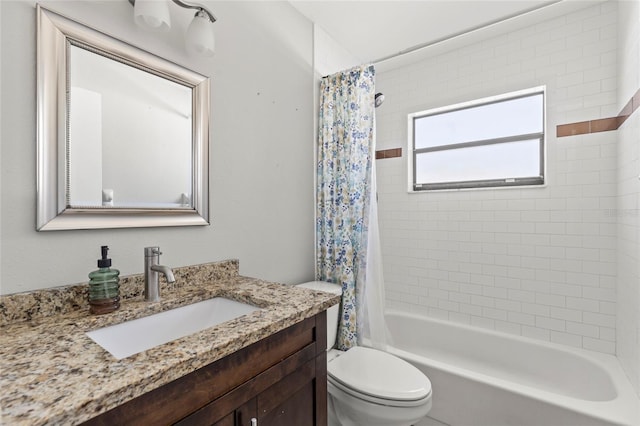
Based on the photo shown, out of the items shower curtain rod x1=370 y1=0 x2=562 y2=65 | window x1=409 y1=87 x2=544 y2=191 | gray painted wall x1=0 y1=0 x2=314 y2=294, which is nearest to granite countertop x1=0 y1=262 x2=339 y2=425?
gray painted wall x1=0 y1=0 x2=314 y2=294

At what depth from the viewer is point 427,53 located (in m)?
2.57

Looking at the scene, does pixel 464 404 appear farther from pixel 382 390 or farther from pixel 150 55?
pixel 150 55

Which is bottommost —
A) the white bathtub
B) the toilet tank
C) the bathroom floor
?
the bathroom floor

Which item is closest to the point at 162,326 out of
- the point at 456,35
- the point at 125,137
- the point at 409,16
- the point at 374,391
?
the point at 125,137

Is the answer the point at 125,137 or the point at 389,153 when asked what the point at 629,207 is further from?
the point at 125,137

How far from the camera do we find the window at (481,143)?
2314mm

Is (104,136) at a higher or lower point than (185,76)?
lower

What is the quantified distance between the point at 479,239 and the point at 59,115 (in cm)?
268

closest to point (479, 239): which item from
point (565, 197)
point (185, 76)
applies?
point (565, 197)

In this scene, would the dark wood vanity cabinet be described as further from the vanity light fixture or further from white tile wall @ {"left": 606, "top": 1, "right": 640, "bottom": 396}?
white tile wall @ {"left": 606, "top": 1, "right": 640, "bottom": 396}

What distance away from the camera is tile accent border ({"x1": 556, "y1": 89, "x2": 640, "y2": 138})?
176cm

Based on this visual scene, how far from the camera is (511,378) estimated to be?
2.15 m

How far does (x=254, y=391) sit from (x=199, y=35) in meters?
1.34

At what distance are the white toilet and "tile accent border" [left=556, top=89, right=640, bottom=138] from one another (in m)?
1.90
